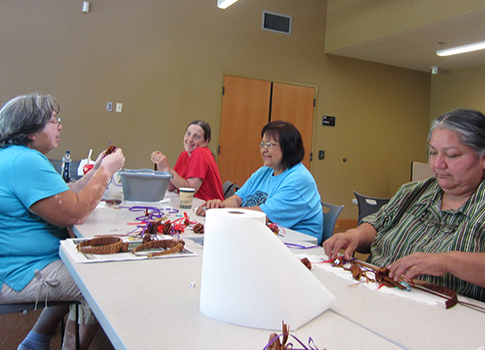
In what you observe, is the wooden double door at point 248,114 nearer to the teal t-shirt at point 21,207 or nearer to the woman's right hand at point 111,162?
the woman's right hand at point 111,162

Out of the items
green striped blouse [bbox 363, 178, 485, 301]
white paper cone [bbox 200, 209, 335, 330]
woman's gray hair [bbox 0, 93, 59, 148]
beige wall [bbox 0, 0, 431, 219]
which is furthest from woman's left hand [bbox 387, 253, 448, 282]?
beige wall [bbox 0, 0, 431, 219]

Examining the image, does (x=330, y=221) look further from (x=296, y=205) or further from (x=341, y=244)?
(x=341, y=244)

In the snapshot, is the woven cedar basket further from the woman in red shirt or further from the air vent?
the air vent

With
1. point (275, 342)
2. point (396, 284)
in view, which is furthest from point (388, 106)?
point (275, 342)

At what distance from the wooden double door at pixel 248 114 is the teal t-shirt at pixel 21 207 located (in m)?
3.92

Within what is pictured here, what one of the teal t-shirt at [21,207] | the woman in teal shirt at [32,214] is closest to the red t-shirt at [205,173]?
the woman in teal shirt at [32,214]

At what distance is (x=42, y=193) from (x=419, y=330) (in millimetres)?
1263

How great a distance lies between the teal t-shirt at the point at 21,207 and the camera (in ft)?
4.48

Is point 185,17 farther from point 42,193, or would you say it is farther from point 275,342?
point 275,342

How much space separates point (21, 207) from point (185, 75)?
3855 millimetres

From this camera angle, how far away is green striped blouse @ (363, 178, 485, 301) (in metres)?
1.16

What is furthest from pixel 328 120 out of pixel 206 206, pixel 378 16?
pixel 206 206

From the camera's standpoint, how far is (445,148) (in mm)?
1262

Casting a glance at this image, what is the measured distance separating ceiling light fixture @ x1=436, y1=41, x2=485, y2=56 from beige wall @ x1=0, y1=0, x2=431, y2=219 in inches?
45.6
